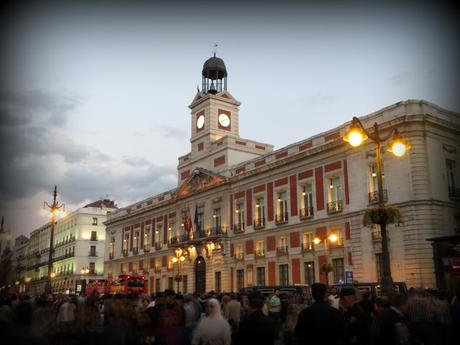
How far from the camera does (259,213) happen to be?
4150 centimetres

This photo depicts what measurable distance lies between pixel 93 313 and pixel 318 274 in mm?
27681

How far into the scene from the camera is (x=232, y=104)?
52.3 metres

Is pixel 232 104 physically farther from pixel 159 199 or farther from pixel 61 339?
pixel 61 339

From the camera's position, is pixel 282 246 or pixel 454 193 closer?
A: pixel 454 193

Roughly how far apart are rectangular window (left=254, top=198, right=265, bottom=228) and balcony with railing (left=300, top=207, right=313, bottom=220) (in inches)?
176

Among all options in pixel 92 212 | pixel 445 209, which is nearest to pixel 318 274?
pixel 445 209

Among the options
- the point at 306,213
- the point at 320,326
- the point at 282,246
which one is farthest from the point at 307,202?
the point at 320,326

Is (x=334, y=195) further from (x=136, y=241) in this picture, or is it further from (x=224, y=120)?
(x=136, y=241)

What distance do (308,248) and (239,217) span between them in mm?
9152

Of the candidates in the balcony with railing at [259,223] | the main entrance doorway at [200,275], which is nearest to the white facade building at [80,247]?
the main entrance doorway at [200,275]

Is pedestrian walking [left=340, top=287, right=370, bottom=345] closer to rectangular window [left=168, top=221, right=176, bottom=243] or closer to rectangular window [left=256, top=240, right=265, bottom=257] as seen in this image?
rectangular window [left=256, top=240, right=265, bottom=257]

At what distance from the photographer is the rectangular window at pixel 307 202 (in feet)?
120

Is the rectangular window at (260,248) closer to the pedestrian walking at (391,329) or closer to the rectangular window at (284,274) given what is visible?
the rectangular window at (284,274)

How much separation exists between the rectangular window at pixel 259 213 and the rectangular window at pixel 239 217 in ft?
6.44
